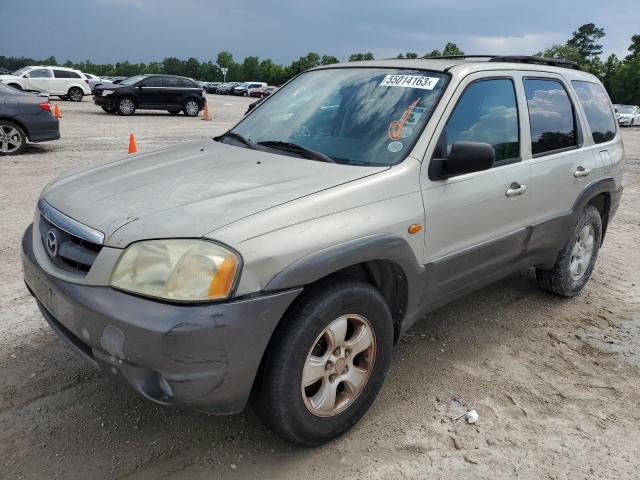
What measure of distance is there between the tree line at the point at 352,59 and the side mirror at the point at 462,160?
4.52 meters

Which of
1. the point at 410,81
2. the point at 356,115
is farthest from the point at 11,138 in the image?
the point at 410,81

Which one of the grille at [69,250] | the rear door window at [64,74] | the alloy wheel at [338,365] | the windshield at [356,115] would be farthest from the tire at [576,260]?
the rear door window at [64,74]

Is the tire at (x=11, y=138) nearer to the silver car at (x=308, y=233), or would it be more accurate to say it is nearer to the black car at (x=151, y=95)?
the silver car at (x=308, y=233)

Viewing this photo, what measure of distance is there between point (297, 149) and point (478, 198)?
1.08 m

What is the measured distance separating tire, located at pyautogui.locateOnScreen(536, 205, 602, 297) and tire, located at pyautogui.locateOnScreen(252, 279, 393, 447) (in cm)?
225

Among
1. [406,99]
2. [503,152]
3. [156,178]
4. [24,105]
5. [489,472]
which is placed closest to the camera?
[489,472]

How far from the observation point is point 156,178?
2.80 m

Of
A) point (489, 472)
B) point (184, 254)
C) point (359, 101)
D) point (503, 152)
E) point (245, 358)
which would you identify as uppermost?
point (359, 101)

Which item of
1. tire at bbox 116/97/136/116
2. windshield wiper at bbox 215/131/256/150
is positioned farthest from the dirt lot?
tire at bbox 116/97/136/116

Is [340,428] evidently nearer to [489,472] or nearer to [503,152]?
[489,472]

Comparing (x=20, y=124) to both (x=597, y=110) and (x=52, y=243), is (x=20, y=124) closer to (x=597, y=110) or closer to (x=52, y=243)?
(x=52, y=243)

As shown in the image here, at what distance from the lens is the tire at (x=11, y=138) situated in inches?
400

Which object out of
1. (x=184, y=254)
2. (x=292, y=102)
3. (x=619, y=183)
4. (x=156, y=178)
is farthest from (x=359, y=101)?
(x=619, y=183)

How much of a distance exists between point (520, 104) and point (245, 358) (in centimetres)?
258
